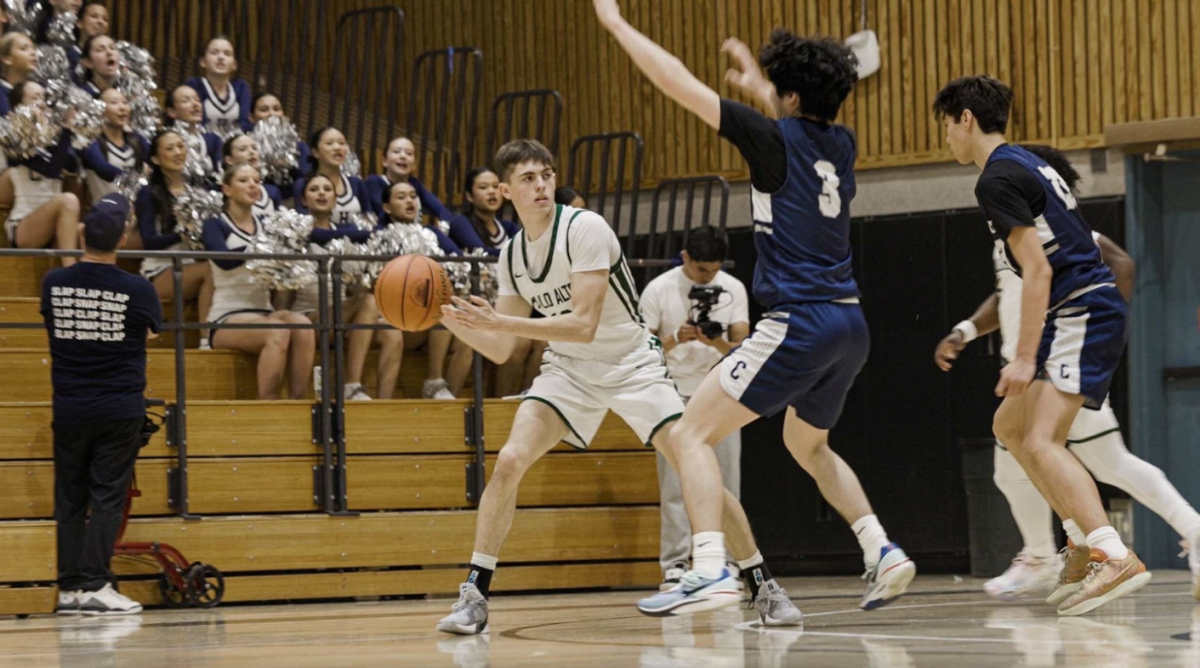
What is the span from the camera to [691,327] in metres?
9.45

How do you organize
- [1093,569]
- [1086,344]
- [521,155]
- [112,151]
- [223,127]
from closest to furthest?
[1093,569]
[1086,344]
[521,155]
[112,151]
[223,127]

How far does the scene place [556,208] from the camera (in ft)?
21.2

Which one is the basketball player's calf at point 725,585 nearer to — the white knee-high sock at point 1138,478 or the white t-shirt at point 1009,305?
the white knee-high sock at point 1138,478

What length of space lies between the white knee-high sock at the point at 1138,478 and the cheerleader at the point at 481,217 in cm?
424

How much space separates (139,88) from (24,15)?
0.92 metres

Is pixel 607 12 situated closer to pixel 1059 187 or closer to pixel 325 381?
pixel 1059 187

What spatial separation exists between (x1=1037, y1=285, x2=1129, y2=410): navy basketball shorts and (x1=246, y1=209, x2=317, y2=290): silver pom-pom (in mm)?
4648

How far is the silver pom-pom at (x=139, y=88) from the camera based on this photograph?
33.9 feet

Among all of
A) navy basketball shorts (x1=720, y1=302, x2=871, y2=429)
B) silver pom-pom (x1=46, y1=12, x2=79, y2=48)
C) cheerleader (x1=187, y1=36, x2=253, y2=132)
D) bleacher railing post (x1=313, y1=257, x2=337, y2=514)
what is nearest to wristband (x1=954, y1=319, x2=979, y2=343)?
navy basketball shorts (x1=720, y1=302, x2=871, y2=429)

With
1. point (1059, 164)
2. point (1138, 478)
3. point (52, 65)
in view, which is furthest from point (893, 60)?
point (52, 65)

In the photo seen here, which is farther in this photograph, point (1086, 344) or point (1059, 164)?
point (1059, 164)

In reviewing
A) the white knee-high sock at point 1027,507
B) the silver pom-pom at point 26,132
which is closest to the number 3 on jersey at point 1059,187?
the white knee-high sock at point 1027,507

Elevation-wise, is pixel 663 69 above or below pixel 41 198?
below

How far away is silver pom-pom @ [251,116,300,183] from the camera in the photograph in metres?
10.4
